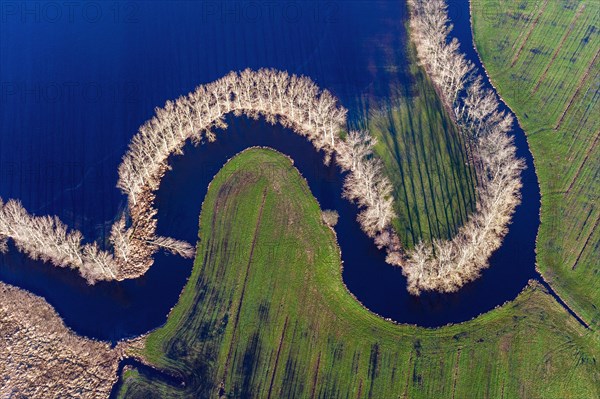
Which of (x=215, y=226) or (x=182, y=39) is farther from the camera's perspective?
(x=182, y=39)

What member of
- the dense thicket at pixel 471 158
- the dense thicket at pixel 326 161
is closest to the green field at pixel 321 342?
the dense thicket at pixel 326 161

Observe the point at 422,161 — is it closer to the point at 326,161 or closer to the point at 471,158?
the point at 471,158

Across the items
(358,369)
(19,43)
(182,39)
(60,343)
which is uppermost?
(182,39)

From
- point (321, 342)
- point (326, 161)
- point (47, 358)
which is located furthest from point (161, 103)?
point (321, 342)

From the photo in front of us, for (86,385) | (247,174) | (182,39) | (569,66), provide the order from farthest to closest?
(182,39)
(569,66)
(247,174)
(86,385)

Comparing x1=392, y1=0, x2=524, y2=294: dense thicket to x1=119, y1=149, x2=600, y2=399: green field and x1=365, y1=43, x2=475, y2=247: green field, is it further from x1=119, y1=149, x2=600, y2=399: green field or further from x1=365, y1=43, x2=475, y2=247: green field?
x1=119, y1=149, x2=600, y2=399: green field

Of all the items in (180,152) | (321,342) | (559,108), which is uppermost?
(559,108)

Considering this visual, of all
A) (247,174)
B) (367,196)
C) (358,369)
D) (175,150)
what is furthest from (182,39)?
(358,369)

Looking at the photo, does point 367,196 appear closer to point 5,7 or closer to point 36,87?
point 36,87
